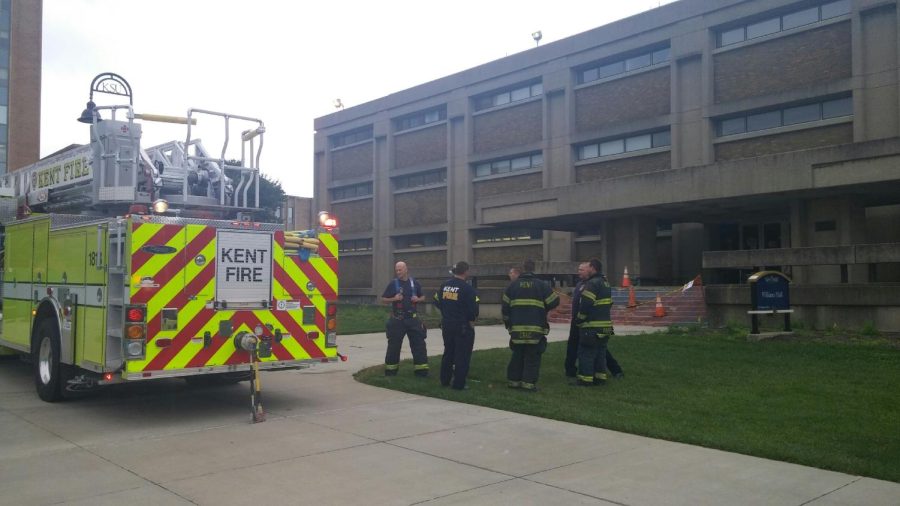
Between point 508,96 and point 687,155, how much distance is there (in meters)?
12.6

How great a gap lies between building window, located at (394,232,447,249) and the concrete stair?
19.9m

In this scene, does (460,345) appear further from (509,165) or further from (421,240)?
(421,240)

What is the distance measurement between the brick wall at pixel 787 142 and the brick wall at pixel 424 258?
58.9 feet

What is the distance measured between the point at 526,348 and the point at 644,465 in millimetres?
3670

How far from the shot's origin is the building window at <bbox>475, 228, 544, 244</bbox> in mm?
38438

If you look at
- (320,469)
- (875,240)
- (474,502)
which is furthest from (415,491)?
(875,240)

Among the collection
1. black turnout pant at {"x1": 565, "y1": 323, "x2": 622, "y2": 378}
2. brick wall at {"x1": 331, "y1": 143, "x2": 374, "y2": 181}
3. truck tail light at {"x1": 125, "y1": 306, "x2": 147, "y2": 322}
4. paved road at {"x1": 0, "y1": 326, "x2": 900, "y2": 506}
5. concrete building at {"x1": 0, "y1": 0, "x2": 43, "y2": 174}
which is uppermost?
concrete building at {"x1": 0, "y1": 0, "x2": 43, "y2": 174}

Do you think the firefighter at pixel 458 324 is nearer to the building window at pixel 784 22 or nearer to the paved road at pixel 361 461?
the paved road at pixel 361 461

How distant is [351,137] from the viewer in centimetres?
5269

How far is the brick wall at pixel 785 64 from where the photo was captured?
27641 mm

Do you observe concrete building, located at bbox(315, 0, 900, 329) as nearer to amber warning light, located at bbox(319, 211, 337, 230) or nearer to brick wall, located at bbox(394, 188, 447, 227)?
brick wall, located at bbox(394, 188, 447, 227)

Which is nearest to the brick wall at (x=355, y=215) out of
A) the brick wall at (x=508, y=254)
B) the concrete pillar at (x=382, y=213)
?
the concrete pillar at (x=382, y=213)

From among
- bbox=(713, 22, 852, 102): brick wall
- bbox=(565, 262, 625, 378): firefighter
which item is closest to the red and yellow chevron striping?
bbox=(565, 262, 625, 378): firefighter

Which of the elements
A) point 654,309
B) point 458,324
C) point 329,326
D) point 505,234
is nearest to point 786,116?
point 654,309
